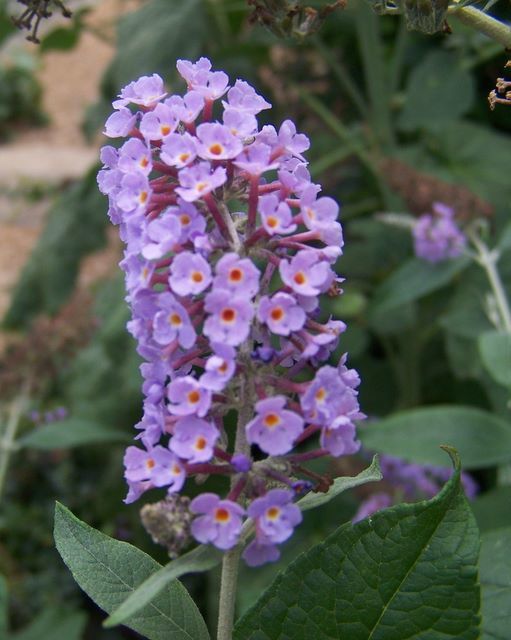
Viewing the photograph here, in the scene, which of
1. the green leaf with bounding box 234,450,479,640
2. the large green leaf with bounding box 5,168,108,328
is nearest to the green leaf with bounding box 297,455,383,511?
the green leaf with bounding box 234,450,479,640

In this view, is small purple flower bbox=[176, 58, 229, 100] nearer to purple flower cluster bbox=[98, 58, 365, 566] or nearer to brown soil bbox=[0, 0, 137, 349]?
purple flower cluster bbox=[98, 58, 365, 566]

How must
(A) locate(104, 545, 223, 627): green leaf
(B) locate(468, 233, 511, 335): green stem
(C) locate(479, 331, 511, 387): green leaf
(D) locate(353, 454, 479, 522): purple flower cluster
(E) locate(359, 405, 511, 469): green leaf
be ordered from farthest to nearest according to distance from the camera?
(D) locate(353, 454, 479, 522): purple flower cluster
(B) locate(468, 233, 511, 335): green stem
(E) locate(359, 405, 511, 469): green leaf
(C) locate(479, 331, 511, 387): green leaf
(A) locate(104, 545, 223, 627): green leaf

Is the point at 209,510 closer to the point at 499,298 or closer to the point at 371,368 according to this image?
the point at 499,298

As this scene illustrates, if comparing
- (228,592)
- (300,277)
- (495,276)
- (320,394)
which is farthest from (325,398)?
(495,276)

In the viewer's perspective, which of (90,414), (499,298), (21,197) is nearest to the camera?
(499,298)

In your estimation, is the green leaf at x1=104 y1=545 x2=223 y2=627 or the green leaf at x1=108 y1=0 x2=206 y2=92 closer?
the green leaf at x1=104 y1=545 x2=223 y2=627

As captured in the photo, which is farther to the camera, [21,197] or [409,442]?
[21,197]

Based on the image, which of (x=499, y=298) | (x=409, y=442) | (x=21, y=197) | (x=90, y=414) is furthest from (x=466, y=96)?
(x=21, y=197)
